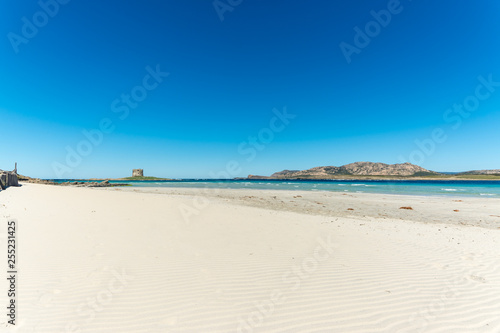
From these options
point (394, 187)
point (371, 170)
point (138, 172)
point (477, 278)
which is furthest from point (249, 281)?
point (138, 172)

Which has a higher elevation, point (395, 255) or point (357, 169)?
point (357, 169)

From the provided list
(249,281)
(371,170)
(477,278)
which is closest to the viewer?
(249,281)

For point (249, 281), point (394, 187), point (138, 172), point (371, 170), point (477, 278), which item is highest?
point (138, 172)

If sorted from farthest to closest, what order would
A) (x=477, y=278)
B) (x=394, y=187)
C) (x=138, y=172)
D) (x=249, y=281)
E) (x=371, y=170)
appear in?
(x=138, y=172) < (x=371, y=170) < (x=394, y=187) < (x=477, y=278) < (x=249, y=281)

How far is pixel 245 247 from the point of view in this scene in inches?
279

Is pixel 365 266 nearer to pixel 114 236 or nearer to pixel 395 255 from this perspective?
pixel 395 255

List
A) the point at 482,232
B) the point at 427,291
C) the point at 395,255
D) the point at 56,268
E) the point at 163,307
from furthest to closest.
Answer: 1. the point at 482,232
2. the point at 395,255
3. the point at 56,268
4. the point at 427,291
5. the point at 163,307

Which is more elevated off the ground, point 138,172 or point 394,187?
point 138,172

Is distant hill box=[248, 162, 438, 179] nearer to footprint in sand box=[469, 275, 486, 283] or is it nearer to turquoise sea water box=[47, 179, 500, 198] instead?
turquoise sea water box=[47, 179, 500, 198]

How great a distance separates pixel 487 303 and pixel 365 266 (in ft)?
7.09

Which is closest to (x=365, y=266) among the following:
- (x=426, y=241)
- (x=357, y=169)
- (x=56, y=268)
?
(x=426, y=241)

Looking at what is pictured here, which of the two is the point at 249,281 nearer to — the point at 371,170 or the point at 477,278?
the point at 477,278

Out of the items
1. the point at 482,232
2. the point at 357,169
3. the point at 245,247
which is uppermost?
the point at 357,169

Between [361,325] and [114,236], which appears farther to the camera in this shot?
[114,236]
